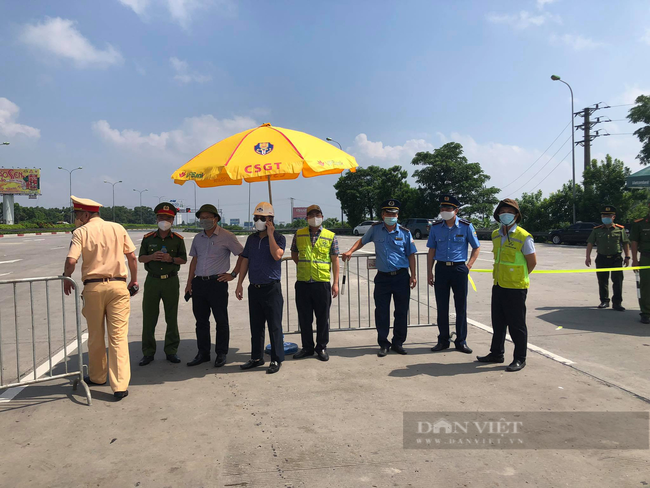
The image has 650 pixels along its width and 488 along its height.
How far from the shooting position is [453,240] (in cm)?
567

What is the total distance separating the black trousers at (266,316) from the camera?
5082 mm

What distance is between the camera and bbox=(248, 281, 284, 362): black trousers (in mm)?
5082

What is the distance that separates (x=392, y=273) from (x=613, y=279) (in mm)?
5177

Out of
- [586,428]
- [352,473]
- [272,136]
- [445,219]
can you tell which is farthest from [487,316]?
[352,473]

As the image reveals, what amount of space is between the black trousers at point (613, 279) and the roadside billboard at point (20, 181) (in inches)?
3930

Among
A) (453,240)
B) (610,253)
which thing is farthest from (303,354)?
(610,253)

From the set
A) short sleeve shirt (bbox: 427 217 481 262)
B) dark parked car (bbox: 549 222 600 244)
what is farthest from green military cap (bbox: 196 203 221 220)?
dark parked car (bbox: 549 222 600 244)

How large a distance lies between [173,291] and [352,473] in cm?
339

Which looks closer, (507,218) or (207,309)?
(507,218)

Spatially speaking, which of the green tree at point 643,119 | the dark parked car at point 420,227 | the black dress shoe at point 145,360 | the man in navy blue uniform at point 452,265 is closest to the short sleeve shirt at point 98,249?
the black dress shoe at point 145,360

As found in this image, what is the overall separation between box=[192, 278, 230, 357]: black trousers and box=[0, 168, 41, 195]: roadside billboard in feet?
322

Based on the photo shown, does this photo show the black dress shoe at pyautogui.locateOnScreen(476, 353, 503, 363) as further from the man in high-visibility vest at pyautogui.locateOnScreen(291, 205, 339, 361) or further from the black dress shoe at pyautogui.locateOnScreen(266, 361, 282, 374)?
the black dress shoe at pyautogui.locateOnScreen(266, 361, 282, 374)

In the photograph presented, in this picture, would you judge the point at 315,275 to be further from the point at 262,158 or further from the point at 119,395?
the point at 119,395

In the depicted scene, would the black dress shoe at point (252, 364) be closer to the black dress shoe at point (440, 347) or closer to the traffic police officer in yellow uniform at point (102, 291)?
the traffic police officer in yellow uniform at point (102, 291)
